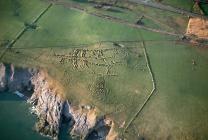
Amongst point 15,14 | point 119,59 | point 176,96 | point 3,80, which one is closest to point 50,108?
point 3,80

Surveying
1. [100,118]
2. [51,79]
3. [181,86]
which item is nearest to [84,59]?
[51,79]

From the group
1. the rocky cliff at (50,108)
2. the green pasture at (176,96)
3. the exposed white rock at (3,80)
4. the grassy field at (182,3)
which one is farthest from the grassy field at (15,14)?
the grassy field at (182,3)

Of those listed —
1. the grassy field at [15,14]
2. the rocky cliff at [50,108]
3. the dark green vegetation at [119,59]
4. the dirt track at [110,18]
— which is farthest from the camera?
the dirt track at [110,18]

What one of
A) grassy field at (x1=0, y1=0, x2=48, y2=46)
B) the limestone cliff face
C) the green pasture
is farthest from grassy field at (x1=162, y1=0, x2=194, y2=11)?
the limestone cliff face

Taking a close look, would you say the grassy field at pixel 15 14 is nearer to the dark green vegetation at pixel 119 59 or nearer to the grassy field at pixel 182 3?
the dark green vegetation at pixel 119 59

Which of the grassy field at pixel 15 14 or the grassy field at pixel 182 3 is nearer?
the grassy field at pixel 15 14

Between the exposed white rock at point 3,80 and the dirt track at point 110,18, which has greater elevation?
the dirt track at point 110,18

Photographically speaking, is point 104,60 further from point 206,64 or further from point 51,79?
point 206,64
